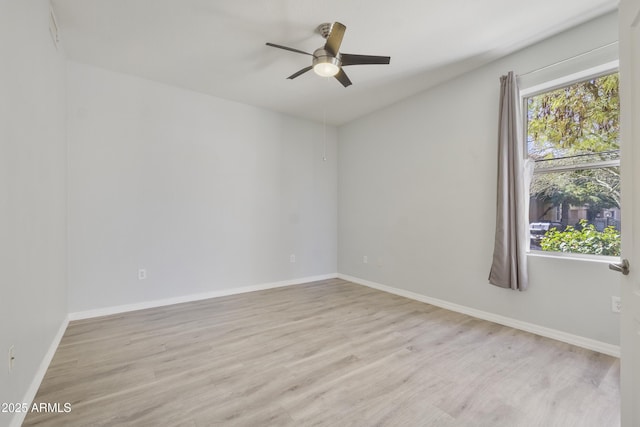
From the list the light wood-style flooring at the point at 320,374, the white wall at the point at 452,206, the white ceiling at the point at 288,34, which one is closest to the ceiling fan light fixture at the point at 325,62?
the white ceiling at the point at 288,34

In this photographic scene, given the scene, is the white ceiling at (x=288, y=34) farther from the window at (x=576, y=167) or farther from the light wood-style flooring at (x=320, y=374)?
the light wood-style flooring at (x=320, y=374)

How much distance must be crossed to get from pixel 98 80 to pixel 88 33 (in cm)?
76

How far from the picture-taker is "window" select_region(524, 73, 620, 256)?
249cm

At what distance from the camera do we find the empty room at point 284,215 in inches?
67.8

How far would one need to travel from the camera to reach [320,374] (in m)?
2.12

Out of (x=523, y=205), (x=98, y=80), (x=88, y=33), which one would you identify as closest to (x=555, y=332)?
(x=523, y=205)

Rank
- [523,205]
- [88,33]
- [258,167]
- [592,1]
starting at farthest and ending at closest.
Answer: [258,167], [523,205], [88,33], [592,1]

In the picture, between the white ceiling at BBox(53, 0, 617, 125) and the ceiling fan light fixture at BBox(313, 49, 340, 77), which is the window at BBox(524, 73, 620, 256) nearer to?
the white ceiling at BBox(53, 0, 617, 125)

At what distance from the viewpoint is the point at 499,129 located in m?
3.01

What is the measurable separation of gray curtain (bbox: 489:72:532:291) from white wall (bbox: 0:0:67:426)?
12.2ft

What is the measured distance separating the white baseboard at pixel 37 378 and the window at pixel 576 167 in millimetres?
4112

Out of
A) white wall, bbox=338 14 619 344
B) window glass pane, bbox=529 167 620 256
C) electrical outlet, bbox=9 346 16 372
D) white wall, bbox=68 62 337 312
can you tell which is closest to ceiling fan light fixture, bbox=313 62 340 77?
white wall, bbox=338 14 619 344

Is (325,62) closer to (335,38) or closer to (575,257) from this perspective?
(335,38)

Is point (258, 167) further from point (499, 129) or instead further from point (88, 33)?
point (499, 129)
